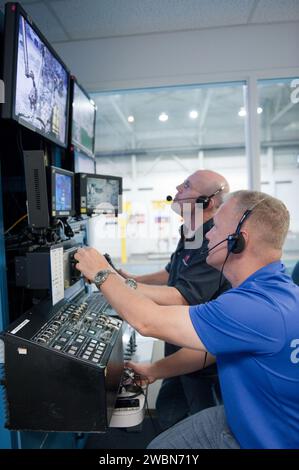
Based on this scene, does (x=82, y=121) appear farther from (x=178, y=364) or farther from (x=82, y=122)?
(x=178, y=364)

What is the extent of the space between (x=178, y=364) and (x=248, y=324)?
60 centimetres

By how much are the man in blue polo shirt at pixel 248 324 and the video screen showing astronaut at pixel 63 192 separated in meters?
0.41

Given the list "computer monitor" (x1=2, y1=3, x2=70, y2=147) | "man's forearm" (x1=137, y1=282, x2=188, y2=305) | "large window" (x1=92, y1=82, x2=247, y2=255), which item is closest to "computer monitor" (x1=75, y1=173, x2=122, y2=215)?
"computer monitor" (x1=2, y1=3, x2=70, y2=147)

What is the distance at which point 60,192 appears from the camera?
52.1 inches

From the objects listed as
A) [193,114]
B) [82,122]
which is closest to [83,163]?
[82,122]

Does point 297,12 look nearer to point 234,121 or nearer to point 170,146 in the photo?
point 234,121

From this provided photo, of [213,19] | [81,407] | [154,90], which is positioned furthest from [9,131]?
[213,19]

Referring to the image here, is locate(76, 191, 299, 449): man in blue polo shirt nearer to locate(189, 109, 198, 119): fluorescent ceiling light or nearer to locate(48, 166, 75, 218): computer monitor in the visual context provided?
locate(48, 166, 75, 218): computer monitor

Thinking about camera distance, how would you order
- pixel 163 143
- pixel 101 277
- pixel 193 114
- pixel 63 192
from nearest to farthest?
pixel 101 277 → pixel 63 192 → pixel 193 114 → pixel 163 143

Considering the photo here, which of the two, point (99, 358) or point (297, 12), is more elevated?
point (297, 12)

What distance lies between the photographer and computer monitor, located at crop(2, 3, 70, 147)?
3.60 feet

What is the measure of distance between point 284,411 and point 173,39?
250 centimetres

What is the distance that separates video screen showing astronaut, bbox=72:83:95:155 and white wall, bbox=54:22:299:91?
51 cm
